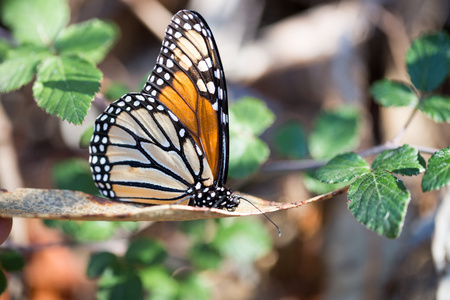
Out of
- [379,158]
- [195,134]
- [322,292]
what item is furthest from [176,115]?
[322,292]

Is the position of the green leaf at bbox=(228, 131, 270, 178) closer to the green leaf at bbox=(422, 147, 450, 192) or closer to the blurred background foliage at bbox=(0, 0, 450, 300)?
the blurred background foliage at bbox=(0, 0, 450, 300)

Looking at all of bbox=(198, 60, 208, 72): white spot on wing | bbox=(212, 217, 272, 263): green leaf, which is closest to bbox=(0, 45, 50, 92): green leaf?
bbox=(198, 60, 208, 72): white spot on wing

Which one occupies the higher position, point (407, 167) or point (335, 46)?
point (335, 46)

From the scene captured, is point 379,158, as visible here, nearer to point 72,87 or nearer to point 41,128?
point 72,87

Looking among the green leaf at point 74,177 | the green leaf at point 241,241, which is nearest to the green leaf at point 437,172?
the green leaf at point 241,241

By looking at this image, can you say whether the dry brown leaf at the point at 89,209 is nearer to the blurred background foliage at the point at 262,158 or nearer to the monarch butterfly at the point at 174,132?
the monarch butterfly at the point at 174,132
